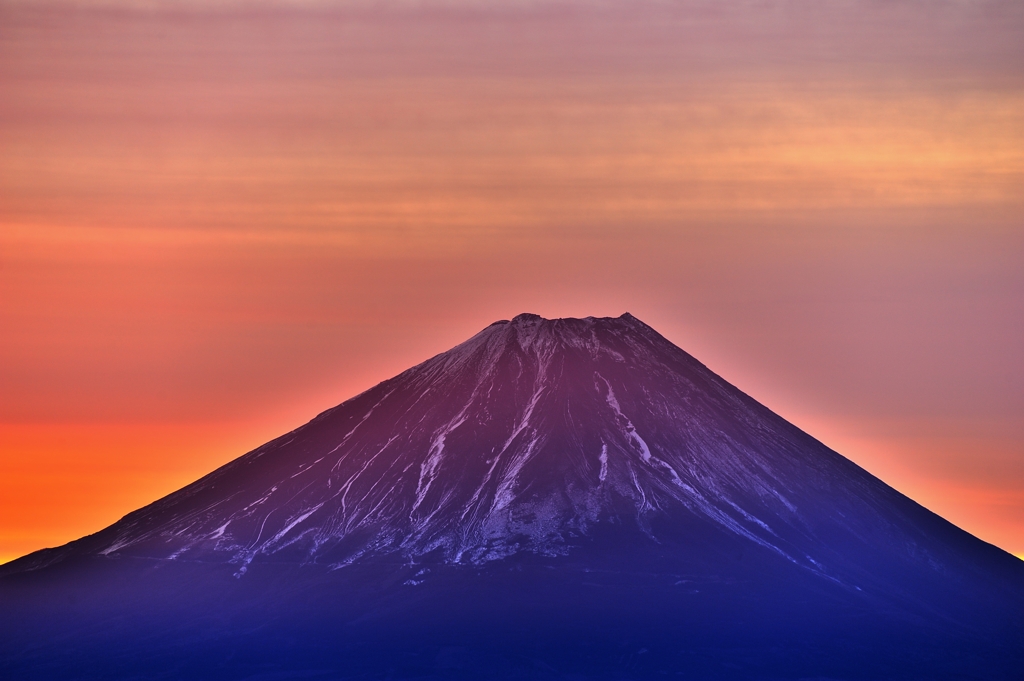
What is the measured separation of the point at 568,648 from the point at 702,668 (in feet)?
44.6

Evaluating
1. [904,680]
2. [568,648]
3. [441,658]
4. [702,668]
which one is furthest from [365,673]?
[904,680]

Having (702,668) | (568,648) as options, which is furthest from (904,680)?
(568,648)

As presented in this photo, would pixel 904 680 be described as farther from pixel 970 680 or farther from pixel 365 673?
pixel 365 673

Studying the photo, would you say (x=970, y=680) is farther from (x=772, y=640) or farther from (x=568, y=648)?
(x=568, y=648)

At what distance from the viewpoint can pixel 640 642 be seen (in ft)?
654

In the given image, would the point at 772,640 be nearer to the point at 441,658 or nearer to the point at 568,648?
the point at 568,648

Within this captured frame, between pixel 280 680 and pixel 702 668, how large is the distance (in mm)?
42000

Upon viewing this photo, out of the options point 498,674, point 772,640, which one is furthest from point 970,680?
point 498,674

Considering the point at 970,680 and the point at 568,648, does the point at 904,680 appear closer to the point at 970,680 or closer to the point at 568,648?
the point at 970,680

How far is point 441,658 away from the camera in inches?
7840

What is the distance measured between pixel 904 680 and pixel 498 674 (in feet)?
130

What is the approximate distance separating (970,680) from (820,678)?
590 inches

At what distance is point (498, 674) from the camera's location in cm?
19625

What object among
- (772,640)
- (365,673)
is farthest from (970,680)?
(365,673)
